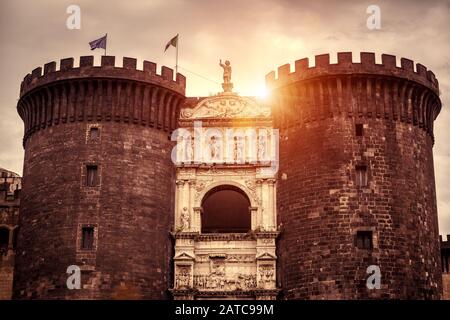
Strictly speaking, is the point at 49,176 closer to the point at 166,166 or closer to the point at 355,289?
the point at 166,166

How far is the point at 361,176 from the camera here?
42312mm

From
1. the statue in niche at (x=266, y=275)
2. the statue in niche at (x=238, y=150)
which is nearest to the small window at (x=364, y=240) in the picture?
the statue in niche at (x=266, y=275)

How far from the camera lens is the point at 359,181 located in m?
42.2

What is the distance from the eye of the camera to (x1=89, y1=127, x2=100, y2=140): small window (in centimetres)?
4375

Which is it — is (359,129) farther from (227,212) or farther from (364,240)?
(227,212)

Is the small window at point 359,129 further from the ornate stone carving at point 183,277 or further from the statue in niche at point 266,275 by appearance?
the ornate stone carving at point 183,277

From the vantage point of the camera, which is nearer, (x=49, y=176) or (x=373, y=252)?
(x=373, y=252)

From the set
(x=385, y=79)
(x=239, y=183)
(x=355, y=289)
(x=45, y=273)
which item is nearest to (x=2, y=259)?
(x=45, y=273)

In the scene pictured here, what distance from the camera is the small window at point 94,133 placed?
43750 millimetres

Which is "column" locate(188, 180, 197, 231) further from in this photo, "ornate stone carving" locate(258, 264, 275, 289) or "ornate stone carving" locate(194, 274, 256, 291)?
"ornate stone carving" locate(258, 264, 275, 289)
